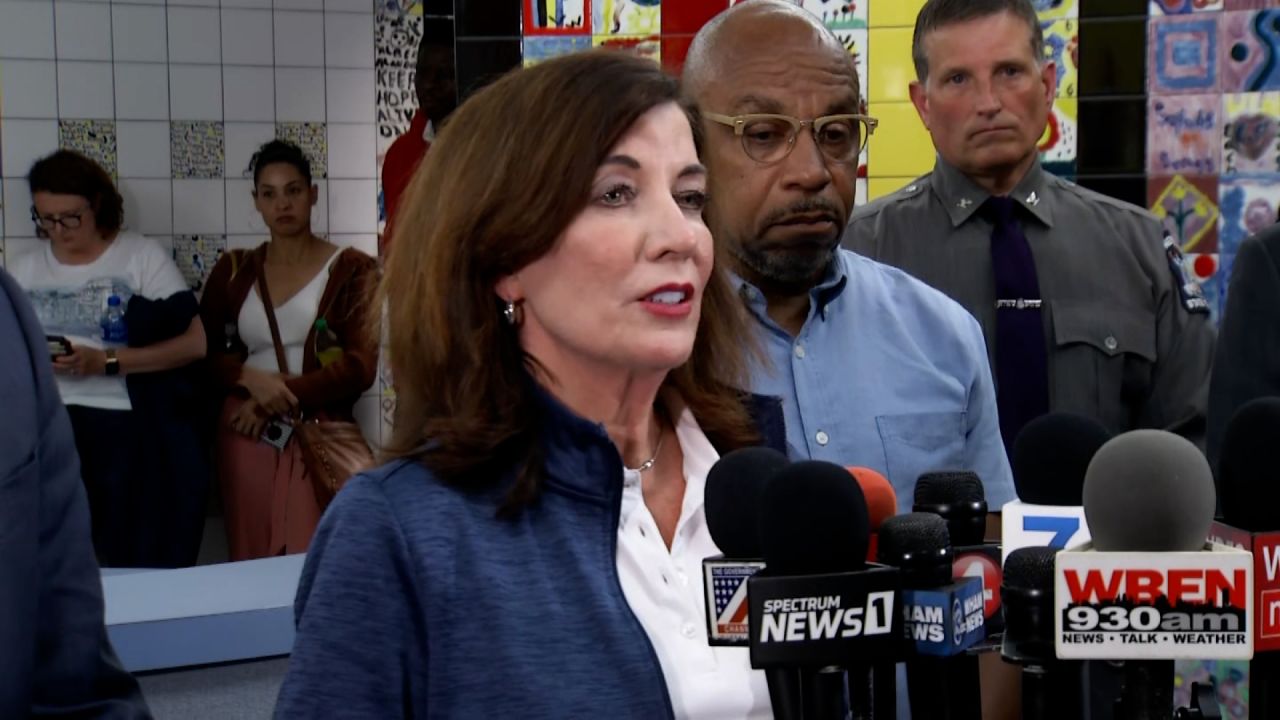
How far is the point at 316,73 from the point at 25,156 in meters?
1.20

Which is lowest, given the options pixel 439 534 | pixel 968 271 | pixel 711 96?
pixel 439 534

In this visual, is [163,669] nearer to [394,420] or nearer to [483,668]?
[394,420]

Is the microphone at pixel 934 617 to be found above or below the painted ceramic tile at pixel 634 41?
below

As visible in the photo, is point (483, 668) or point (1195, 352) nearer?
point (483, 668)

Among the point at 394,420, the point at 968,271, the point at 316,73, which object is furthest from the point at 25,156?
the point at 394,420

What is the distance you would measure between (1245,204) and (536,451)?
8.92 feet

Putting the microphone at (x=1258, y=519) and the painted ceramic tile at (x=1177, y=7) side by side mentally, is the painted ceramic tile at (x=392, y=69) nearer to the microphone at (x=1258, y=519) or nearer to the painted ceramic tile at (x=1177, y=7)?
the painted ceramic tile at (x=1177, y=7)

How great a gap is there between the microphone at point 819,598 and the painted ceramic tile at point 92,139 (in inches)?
220

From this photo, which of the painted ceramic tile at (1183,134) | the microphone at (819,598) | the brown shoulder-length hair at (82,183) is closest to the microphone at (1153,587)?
the microphone at (819,598)

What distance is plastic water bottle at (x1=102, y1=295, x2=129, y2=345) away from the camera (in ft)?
17.5

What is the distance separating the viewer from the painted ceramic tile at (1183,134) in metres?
3.60

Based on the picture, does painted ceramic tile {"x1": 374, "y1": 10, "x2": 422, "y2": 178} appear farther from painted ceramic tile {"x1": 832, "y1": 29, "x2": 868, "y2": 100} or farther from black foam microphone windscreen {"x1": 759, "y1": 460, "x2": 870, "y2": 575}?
black foam microphone windscreen {"x1": 759, "y1": 460, "x2": 870, "y2": 575}

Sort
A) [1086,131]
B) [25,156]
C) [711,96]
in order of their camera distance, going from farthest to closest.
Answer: [25,156]
[1086,131]
[711,96]

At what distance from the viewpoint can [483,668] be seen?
1335 millimetres
